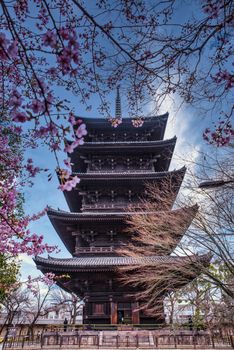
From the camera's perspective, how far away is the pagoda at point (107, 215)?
12953 millimetres

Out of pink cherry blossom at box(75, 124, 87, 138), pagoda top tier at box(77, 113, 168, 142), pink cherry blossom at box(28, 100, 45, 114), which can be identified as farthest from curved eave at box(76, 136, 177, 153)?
pink cherry blossom at box(28, 100, 45, 114)

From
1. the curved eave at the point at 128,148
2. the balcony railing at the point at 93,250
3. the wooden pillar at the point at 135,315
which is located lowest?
the wooden pillar at the point at 135,315

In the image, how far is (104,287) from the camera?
13.6 meters

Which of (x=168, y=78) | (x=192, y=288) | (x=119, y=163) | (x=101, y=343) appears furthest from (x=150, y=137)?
(x=168, y=78)

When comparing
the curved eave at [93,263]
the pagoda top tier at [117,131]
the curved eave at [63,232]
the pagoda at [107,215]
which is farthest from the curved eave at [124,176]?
the curved eave at [93,263]

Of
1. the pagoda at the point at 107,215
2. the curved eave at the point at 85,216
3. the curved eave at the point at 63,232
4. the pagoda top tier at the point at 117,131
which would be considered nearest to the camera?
the pagoda at the point at 107,215

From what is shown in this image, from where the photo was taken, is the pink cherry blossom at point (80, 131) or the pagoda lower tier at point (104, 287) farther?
the pagoda lower tier at point (104, 287)

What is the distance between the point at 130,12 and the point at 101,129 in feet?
57.7

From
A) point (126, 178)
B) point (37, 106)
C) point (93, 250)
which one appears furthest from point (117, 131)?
point (37, 106)

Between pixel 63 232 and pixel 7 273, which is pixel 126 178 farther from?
pixel 7 273

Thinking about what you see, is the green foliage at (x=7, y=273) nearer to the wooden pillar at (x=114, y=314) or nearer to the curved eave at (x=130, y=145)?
the wooden pillar at (x=114, y=314)

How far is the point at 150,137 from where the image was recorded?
20.8 m

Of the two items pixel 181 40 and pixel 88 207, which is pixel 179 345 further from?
pixel 181 40

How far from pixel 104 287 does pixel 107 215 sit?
359 cm
